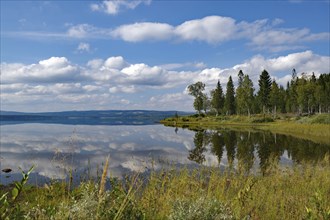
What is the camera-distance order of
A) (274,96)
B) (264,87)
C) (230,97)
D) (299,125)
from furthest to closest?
(230,97) < (274,96) < (264,87) < (299,125)

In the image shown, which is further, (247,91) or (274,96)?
(247,91)

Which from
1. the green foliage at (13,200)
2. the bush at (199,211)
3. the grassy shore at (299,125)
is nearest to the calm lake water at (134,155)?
the bush at (199,211)

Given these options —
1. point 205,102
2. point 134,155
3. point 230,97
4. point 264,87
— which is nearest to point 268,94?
point 264,87

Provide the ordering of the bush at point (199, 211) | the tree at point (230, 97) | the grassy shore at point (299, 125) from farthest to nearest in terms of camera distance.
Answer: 1. the tree at point (230, 97)
2. the grassy shore at point (299, 125)
3. the bush at point (199, 211)

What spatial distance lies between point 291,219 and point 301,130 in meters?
45.1

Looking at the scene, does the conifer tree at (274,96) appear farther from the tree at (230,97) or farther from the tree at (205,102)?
the tree at (205,102)

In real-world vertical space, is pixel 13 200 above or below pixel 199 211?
above

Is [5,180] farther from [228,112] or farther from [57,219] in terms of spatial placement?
[228,112]

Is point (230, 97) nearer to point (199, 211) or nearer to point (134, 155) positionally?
point (134, 155)

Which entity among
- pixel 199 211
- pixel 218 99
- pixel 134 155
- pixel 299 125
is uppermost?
pixel 218 99

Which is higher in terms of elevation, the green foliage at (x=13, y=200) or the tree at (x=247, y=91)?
the tree at (x=247, y=91)

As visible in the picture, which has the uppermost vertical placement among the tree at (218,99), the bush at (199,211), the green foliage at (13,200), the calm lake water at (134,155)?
the tree at (218,99)

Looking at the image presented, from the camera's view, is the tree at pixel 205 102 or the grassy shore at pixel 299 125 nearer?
the grassy shore at pixel 299 125

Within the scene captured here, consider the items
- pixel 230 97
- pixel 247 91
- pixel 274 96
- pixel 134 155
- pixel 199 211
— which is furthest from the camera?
pixel 230 97
